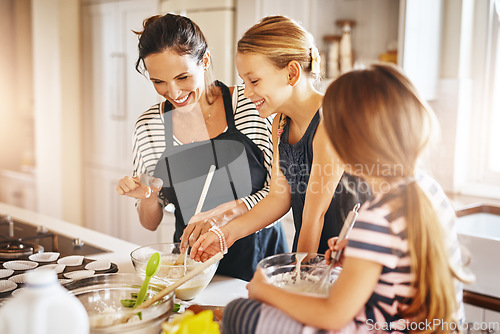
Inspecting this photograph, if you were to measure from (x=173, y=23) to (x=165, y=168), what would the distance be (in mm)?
482

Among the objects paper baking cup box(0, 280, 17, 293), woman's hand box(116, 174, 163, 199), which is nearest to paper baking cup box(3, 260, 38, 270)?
paper baking cup box(0, 280, 17, 293)

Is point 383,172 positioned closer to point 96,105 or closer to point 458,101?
point 458,101

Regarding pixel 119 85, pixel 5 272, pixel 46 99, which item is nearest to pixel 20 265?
pixel 5 272

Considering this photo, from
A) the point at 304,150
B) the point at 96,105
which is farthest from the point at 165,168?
the point at 96,105

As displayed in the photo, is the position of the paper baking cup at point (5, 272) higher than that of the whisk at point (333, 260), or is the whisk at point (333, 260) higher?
the whisk at point (333, 260)

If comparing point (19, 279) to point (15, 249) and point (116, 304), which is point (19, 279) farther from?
point (116, 304)

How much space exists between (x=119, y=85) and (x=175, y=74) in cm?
265

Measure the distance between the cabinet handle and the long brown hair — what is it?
247 cm

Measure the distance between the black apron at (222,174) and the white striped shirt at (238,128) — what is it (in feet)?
0.05

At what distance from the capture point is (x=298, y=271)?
99 cm

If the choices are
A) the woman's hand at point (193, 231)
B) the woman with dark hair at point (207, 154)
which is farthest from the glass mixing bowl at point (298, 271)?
the woman with dark hair at point (207, 154)

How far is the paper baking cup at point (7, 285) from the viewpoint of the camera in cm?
123

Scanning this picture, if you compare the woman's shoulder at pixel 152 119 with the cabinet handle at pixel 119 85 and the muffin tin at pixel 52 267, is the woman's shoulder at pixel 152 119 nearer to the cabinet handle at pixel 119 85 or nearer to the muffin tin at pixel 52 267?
the muffin tin at pixel 52 267

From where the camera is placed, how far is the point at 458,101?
2.67 m
